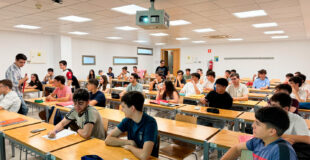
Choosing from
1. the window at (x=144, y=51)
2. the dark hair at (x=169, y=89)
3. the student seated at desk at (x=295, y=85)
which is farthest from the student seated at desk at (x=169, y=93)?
the window at (x=144, y=51)

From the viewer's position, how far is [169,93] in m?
4.20

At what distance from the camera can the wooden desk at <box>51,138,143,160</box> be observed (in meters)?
1.61

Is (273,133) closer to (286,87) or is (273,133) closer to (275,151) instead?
(275,151)

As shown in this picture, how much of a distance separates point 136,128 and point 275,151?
1098 millimetres

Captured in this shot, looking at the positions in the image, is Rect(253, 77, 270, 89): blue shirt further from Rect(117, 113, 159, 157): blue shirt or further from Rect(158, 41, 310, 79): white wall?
Rect(117, 113, 159, 157): blue shirt

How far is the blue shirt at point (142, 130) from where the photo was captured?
165 centimetres

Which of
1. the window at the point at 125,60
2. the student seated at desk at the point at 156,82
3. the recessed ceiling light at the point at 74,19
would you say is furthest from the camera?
the window at the point at 125,60

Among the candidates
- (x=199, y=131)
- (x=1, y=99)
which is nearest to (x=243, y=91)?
(x=199, y=131)

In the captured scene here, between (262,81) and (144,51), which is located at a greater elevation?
(144,51)

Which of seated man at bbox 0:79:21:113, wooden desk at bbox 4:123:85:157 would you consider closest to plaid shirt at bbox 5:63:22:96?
seated man at bbox 0:79:21:113

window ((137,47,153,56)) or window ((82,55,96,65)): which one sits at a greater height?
window ((137,47,153,56))

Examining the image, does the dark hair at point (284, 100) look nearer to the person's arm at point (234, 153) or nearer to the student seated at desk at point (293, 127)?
the student seated at desk at point (293, 127)

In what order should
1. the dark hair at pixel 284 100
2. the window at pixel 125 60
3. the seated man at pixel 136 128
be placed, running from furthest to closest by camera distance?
the window at pixel 125 60 → the dark hair at pixel 284 100 → the seated man at pixel 136 128

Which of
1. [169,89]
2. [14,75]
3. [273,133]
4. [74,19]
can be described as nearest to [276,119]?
[273,133]
